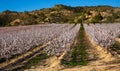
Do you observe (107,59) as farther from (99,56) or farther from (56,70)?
(56,70)

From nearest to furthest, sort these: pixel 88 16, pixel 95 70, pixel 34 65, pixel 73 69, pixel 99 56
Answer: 1. pixel 95 70
2. pixel 73 69
3. pixel 34 65
4. pixel 99 56
5. pixel 88 16

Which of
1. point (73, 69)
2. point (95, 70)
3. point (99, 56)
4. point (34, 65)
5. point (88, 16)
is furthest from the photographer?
point (88, 16)

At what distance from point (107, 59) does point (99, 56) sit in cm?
149

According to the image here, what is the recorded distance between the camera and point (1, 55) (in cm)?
1875

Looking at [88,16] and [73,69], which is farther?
[88,16]

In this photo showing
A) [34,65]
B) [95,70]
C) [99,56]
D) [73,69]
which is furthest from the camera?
[99,56]

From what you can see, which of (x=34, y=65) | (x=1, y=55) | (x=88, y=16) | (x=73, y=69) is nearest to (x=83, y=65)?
(x=73, y=69)

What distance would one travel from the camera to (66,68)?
15219 millimetres

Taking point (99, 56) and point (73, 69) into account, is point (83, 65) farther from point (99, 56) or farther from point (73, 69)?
point (99, 56)

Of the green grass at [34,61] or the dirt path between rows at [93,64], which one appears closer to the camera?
the dirt path between rows at [93,64]

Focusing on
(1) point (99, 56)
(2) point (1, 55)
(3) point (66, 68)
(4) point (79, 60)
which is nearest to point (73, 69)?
(3) point (66, 68)

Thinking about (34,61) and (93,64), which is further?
(34,61)

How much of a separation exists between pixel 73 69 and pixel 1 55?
19.0ft

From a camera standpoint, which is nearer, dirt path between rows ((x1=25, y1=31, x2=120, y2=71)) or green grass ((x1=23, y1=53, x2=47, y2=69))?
dirt path between rows ((x1=25, y1=31, x2=120, y2=71))
